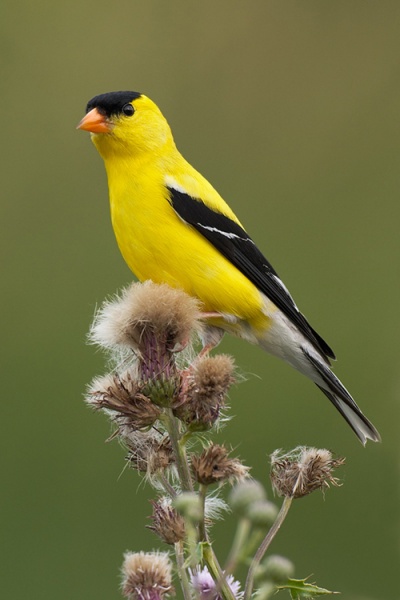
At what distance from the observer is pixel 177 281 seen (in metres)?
2.32

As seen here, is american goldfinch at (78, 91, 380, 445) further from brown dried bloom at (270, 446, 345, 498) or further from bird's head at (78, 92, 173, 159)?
brown dried bloom at (270, 446, 345, 498)

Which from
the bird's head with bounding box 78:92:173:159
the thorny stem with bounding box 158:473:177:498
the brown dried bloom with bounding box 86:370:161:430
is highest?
the bird's head with bounding box 78:92:173:159

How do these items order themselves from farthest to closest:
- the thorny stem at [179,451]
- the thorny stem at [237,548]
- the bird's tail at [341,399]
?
the bird's tail at [341,399] → the thorny stem at [179,451] → the thorny stem at [237,548]

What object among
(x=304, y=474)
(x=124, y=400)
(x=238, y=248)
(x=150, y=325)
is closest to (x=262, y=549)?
(x=304, y=474)

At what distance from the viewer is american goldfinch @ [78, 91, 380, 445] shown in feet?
7.63

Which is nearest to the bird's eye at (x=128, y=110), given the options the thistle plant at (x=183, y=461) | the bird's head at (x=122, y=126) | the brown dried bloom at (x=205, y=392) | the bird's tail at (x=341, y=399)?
the bird's head at (x=122, y=126)

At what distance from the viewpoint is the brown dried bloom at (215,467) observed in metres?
1.29

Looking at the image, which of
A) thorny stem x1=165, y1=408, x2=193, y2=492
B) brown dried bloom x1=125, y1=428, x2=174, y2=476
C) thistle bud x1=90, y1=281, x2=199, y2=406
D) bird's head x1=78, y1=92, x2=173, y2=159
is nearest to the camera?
thorny stem x1=165, y1=408, x2=193, y2=492

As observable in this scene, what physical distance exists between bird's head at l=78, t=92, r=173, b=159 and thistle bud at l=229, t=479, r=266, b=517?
4.81ft

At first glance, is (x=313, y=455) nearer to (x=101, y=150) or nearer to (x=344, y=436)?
(x=101, y=150)

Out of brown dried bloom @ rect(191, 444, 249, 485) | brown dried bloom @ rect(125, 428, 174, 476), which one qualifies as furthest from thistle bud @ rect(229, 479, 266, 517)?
brown dried bloom @ rect(125, 428, 174, 476)

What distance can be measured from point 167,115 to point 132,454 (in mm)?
3170

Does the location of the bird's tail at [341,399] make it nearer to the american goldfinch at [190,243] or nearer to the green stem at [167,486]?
the american goldfinch at [190,243]

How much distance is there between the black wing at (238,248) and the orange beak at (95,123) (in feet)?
0.83
